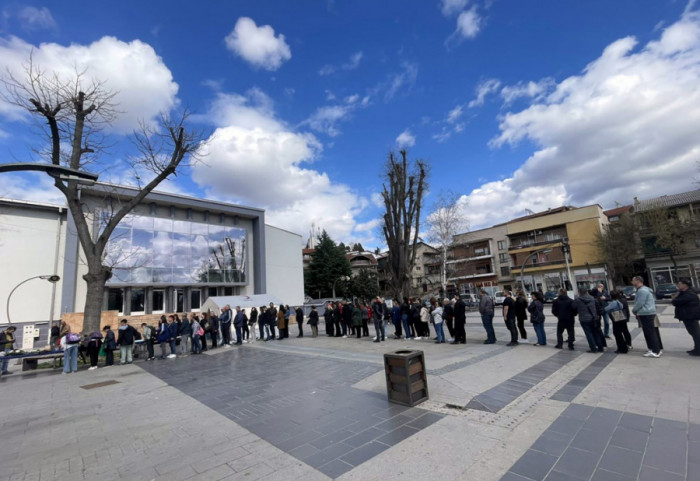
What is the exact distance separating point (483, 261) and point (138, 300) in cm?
5243

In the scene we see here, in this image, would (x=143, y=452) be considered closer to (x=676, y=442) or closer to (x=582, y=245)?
(x=676, y=442)

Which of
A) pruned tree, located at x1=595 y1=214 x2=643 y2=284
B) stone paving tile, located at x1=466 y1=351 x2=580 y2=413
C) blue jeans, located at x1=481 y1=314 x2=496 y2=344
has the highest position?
pruned tree, located at x1=595 y1=214 x2=643 y2=284

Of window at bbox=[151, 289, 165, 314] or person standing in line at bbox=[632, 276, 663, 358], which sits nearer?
person standing in line at bbox=[632, 276, 663, 358]

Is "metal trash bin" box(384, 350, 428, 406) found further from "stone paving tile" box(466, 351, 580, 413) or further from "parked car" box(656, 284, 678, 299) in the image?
"parked car" box(656, 284, 678, 299)

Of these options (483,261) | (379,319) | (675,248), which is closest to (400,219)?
(379,319)

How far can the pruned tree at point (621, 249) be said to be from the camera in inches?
1479

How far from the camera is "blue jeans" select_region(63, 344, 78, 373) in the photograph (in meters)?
11.1

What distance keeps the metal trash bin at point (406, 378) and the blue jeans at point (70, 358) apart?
37.7 ft

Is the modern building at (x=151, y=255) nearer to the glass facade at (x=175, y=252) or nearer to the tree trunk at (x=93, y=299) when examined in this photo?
the glass facade at (x=175, y=252)

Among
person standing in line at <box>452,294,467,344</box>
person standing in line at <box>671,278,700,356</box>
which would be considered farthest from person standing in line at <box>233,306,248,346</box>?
person standing in line at <box>671,278,700,356</box>

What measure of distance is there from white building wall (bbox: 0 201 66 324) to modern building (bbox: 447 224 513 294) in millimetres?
50014

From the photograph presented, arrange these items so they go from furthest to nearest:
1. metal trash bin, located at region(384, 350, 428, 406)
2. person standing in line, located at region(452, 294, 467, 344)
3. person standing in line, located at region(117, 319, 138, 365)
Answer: person standing in line, located at region(117, 319, 138, 365), person standing in line, located at region(452, 294, 467, 344), metal trash bin, located at region(384, 350, 428, 406)

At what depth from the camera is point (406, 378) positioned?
17.5 feet

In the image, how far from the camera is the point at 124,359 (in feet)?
40.2
